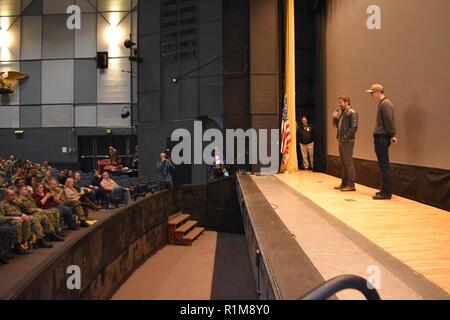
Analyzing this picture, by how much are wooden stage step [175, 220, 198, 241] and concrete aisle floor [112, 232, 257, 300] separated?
11.3 inches

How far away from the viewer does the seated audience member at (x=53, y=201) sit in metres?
7.76

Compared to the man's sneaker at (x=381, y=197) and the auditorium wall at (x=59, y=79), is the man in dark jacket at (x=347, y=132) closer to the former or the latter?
the man's sneaker at (x=381, y=197)

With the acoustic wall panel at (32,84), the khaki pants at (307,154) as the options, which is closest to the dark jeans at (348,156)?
the khaki pants at (307,154)

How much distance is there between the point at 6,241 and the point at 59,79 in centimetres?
1604

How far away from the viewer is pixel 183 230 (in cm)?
1048

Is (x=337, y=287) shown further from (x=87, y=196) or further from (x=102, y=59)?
(x=102, y=59)

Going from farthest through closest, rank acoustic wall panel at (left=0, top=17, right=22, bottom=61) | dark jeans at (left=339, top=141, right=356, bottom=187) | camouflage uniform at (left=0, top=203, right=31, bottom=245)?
acoustic wall panel at (left=0, top=17, right=22, bottom=61) → camouflage uniform at (left=0, top=203, right=31, bottom=245) → dark jeans at (left=339, top=141, right=356, bottom=187)

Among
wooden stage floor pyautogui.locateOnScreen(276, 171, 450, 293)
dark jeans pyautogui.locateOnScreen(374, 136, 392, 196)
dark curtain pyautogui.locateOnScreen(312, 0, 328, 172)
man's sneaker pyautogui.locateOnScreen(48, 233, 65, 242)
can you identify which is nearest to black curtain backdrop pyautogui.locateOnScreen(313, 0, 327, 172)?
dark curtain pyautogui.locateOnScreen(312, 0, 328, 172)

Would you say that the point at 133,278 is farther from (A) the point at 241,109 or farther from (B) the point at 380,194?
(A) the point at 241,109

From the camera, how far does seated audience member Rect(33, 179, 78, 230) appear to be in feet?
25.5

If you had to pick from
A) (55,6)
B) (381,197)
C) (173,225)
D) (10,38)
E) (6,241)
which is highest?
(55,6)

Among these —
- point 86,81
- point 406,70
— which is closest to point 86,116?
point 86,81

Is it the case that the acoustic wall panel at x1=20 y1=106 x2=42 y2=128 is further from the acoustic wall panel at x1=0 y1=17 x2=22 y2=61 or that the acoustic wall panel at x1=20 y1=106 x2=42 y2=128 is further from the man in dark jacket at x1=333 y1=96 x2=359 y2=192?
the man in dark jacket at x1=333 y1=96 x2=359 y2=192

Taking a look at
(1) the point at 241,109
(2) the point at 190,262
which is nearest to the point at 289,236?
(2) the point at 190,262
